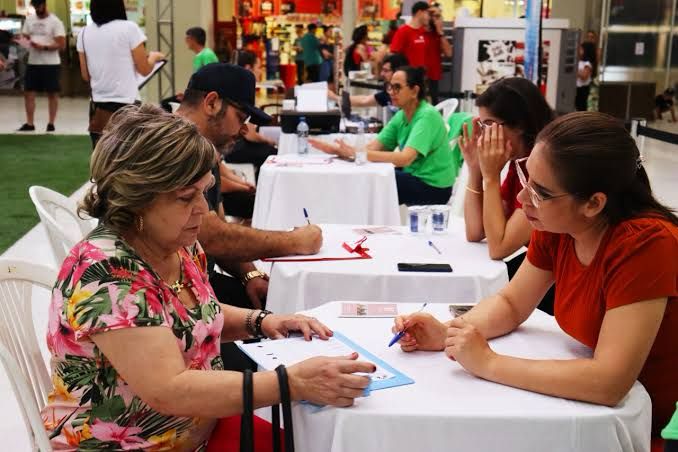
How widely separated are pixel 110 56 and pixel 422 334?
537 cm

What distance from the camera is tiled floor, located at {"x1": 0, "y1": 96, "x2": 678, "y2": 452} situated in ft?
10.9

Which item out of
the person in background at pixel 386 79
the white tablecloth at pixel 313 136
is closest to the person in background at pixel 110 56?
the white tablecloth at pixel 313 136

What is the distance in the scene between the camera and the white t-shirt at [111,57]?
662 centimetres

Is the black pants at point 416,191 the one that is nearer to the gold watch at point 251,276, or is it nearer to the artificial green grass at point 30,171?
the gold watch at point 251,276

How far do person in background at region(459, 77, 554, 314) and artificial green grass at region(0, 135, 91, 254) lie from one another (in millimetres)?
3852

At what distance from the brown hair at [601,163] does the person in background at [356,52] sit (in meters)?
11.3

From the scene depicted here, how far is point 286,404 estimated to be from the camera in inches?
66.2

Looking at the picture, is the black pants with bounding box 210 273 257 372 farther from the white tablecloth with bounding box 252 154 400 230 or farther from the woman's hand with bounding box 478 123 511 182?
the white tablecloth with bounding box 252 154 400 230

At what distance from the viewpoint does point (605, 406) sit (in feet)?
5.60

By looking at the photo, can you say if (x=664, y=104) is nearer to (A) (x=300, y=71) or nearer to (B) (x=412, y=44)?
(B) (x=412, y=44)

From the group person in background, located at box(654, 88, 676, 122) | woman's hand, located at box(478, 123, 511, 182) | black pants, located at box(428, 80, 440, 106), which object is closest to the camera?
woman's hand, located at box(478, 123, 511, 182)

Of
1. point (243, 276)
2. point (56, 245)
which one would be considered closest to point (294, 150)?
point (243, 276)

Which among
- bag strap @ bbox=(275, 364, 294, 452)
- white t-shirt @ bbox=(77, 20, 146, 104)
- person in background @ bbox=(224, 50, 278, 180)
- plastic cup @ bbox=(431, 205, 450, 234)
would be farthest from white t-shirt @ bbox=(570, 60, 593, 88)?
bag strap @ bbox=(275, 364, 294, 452)

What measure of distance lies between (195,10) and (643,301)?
13.5 meters
